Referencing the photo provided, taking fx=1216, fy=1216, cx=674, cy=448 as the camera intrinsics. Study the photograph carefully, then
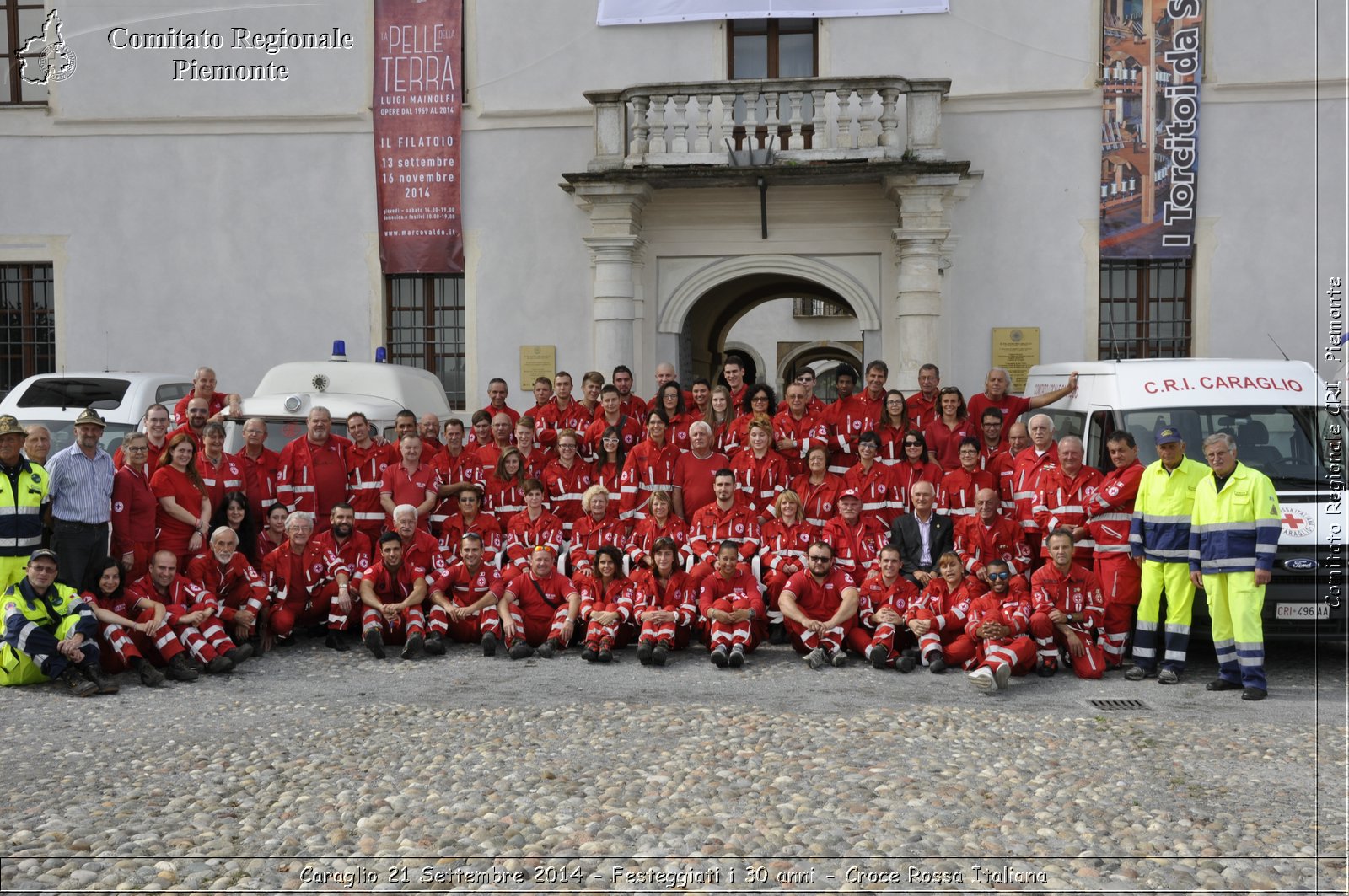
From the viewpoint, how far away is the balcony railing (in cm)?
1492

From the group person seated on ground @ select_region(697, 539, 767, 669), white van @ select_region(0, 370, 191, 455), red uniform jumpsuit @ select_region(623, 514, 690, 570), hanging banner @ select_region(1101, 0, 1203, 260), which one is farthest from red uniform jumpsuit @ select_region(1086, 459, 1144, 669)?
white van @ select_region(0, 370, 191, 455)

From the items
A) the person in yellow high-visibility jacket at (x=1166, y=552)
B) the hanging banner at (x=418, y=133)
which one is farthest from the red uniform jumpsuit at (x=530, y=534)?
the hanging banner at (x=418, y=133)

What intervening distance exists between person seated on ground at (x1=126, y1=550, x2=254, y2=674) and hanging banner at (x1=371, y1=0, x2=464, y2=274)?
27.7ft

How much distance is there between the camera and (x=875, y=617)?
30.7 ft

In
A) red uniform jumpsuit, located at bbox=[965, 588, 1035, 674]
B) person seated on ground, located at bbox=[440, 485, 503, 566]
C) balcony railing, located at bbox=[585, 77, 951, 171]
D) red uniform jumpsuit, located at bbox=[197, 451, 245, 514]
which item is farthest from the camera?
balcony railing, located at bbox=[585, 77, 951, 171]

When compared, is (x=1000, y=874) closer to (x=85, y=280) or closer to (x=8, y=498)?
(x=8, y=498)

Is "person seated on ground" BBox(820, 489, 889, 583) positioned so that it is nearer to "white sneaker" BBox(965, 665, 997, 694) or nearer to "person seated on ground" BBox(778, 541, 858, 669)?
"person seated on ground" BBox(778, 541, 858, 669)

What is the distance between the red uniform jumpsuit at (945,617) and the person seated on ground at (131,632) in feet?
17.4

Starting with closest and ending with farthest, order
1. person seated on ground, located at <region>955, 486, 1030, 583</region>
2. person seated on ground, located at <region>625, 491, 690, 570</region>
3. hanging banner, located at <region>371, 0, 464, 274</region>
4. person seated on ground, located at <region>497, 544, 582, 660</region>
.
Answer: person seated on ground, located at <region>955, 486, 1030, 583</region> < person seated on ground, located at <region>497, 544, 582, 660</region> < person seated on ground, located at <region>625, 491, 690, 570</region> < hanging banner, located at <region>371, 0, 464, 274</region>

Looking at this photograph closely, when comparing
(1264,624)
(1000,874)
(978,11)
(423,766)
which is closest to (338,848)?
(423,766)

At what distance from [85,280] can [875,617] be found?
43.7 ft

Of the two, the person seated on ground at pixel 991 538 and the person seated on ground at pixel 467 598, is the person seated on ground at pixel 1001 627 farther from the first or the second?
the person seated on ground at pixel 467 598

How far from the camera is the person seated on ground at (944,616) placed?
29.1 feet

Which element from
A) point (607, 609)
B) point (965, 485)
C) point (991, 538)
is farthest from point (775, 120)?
point (607, 609)
